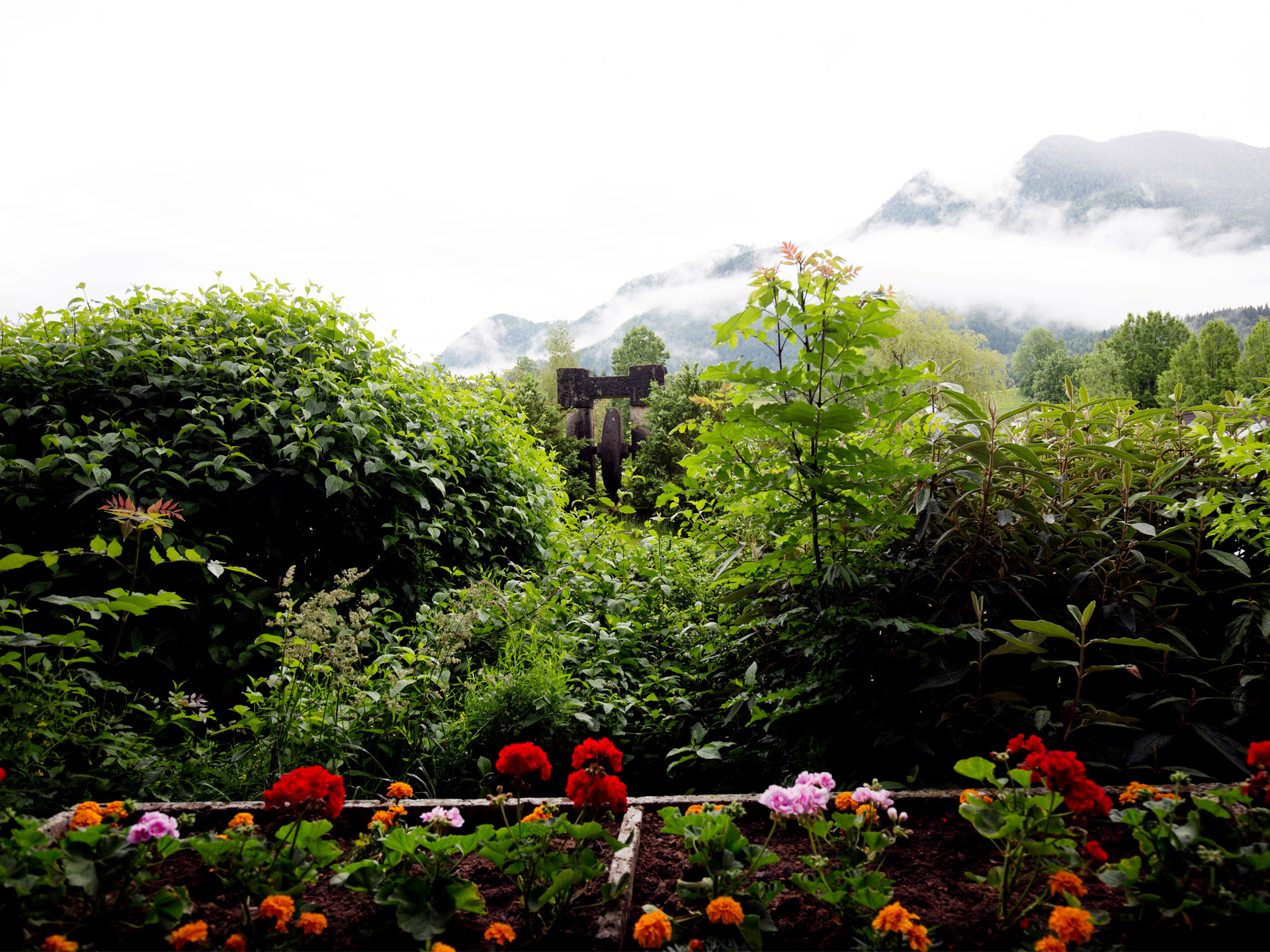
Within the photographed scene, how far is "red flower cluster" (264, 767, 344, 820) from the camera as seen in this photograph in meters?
1.17

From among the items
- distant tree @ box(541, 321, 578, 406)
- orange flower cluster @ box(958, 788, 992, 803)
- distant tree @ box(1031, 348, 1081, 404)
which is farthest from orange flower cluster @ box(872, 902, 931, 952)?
distant tree @ box(1031, 348, 1081, 404)

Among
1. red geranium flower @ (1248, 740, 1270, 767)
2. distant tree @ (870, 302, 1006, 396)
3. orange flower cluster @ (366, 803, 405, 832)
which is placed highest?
distant tree @ (870, 302, 1006, 396)

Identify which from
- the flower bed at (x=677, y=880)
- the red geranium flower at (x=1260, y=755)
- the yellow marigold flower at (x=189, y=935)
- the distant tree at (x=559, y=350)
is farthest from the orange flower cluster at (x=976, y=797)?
the distant tree at (x=559, y=350)

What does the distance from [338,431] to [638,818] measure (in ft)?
7.08

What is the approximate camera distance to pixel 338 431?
286cm

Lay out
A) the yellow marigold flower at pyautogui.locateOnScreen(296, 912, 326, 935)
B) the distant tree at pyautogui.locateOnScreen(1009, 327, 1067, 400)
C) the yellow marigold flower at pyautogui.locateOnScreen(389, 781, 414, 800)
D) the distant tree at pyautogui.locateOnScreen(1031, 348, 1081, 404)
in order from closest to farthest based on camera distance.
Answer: the yellow marigold flower at pyautogui.locateOnScreen(296, 912, 326, 935) → the yellow marigold flower at pyautogui.locateOnScreen(389, 781, 414, 800) → the distant tree at pyautogui.locateOnScreen(1031, 348, 1081, 404) → the distant tree at pyautogui.locateOnScreen(1009, 327, 1067, 400)

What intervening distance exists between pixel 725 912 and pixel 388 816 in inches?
29.4

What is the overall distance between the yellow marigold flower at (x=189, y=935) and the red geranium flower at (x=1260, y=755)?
183cm

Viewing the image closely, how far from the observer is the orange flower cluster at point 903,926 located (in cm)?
98

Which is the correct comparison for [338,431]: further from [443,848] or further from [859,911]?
[859,911]

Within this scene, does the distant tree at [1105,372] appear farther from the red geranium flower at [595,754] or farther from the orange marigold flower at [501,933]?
the orange marigold flower at [501,933]

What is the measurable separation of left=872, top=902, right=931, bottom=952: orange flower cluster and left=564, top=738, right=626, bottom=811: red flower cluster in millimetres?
474

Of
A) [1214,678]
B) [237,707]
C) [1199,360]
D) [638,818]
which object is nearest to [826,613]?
[638,818]

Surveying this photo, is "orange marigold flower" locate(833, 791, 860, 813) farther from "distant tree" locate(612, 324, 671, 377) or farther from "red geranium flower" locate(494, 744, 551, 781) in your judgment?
"distant tree" locate(612, 324, 671, 377)
